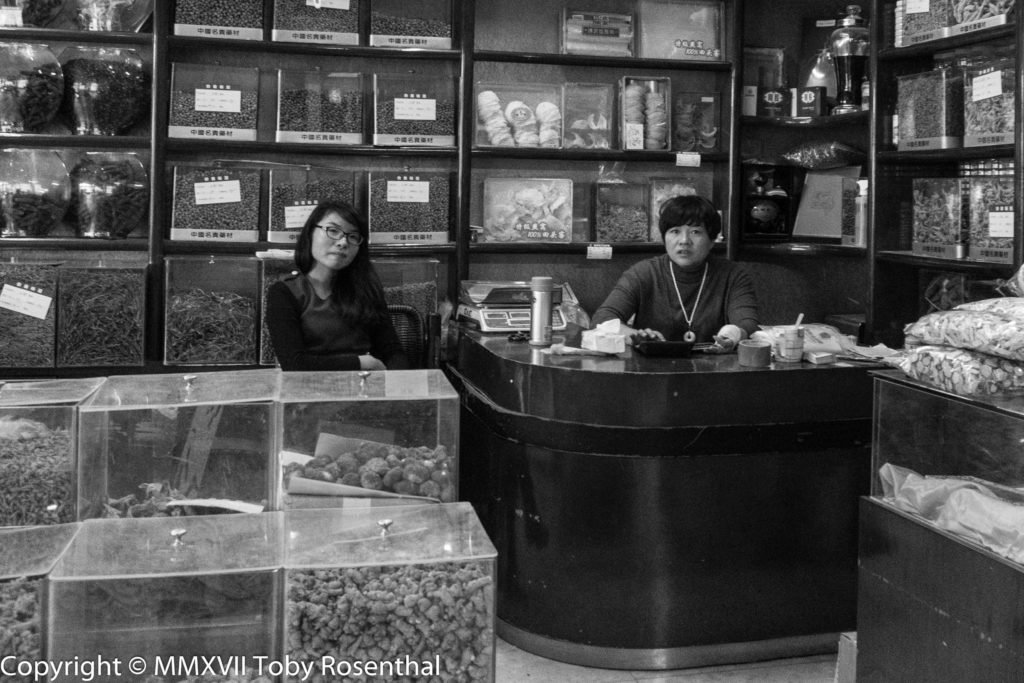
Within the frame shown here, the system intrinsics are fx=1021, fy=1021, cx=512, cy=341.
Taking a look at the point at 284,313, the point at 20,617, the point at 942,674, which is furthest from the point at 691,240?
the point at 20,617

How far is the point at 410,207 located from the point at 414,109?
403mm

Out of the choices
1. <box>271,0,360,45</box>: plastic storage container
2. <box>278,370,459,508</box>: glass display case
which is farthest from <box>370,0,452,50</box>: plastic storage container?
<box>278,370,459,508</box>: glass display case

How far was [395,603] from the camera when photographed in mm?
1468

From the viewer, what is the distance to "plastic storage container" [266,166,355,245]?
159 inches

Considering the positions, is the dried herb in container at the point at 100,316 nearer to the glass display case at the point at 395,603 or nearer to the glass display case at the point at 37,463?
the glass display case at the point at 37,463

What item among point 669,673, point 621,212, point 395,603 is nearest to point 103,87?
point 621,212

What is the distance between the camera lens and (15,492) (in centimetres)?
174

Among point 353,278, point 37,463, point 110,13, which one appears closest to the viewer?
point 37,463

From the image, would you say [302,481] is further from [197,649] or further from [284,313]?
[284,313]

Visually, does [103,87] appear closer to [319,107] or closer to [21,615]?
[319,107]

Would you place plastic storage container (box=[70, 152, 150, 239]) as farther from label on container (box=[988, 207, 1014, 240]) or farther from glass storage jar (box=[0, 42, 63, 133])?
label on container (box=[988, 207, 1014, 240])

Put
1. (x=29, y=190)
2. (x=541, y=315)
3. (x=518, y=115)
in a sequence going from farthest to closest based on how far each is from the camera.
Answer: (x=518, y=115)
(x=29, y=190)
(x=541, y=315)

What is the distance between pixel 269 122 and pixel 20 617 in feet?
10.4

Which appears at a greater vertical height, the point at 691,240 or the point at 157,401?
the point at 691,240
